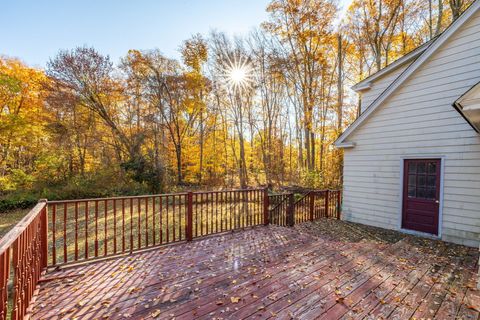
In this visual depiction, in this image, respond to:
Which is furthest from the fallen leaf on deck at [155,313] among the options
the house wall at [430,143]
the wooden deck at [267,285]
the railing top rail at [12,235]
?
the house wall at [430,143]

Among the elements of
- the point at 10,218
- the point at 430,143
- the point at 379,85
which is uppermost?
the point at 379,85

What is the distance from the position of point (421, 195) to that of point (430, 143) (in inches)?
50.5

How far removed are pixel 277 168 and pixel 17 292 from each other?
1580 cm

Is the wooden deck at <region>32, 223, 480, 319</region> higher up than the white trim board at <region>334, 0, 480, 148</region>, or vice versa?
the white trim board at <region>334, 0, 480, 148</region>

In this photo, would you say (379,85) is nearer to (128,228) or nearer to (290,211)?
(290,211)

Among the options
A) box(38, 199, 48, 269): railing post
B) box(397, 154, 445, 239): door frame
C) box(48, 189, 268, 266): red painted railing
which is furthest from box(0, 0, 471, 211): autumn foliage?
box(38, 199, 48, 269): railing post

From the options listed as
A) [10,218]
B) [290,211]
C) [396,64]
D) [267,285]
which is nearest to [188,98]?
[10,218]

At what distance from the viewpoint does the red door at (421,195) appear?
196 inches

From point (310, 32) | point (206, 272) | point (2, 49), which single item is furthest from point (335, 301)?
point (2, 49)

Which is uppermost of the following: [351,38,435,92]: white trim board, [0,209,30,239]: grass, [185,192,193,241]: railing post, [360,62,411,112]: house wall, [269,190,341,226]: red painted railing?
[351,38,435,92]: white trim board

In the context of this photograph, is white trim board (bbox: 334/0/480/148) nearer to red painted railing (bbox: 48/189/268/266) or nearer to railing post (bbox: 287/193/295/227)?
railing post (bbox: 287/193/295/227)

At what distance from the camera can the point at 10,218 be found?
340 inches

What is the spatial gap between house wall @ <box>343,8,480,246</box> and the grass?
1158 cm

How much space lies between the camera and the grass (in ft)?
24.1
